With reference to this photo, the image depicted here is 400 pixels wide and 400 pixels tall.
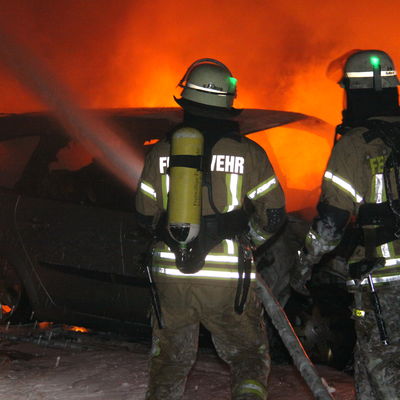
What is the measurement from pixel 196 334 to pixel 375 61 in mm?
1509

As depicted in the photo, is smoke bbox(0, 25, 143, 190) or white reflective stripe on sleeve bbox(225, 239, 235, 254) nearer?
white reflective stripe on sleeve bbox(225, 239, 235, 254)

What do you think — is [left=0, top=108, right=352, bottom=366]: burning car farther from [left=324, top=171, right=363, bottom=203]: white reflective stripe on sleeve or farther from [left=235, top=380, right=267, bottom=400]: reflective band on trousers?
[left=324, top=171, right=363, bottom=203]: white reflective stripe on sleeve

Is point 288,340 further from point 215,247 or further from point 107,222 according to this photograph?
point 107,222

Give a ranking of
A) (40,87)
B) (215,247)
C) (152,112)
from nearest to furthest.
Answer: (215,247), (152,112), (40,87)

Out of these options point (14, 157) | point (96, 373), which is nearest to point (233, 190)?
point (96, 373)

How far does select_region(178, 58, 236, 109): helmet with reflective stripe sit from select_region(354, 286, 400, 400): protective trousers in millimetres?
1118

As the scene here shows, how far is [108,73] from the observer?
41.0 ft

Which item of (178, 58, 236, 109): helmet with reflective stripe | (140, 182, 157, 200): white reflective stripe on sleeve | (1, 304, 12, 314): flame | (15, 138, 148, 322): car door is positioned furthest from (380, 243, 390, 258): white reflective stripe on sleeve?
(1, 304, 12, 314): flame

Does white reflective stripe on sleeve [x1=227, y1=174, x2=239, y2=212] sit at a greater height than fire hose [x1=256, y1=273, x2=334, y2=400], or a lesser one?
greater

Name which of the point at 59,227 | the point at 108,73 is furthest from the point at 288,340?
the point at 108,73

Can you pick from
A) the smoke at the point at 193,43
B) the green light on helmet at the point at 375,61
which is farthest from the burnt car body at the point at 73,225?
the smoke at the point at 193,43

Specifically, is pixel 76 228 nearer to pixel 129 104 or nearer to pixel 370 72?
pixel 370 72

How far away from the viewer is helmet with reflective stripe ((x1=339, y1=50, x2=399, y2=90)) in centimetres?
335

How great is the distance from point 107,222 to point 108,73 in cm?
789
